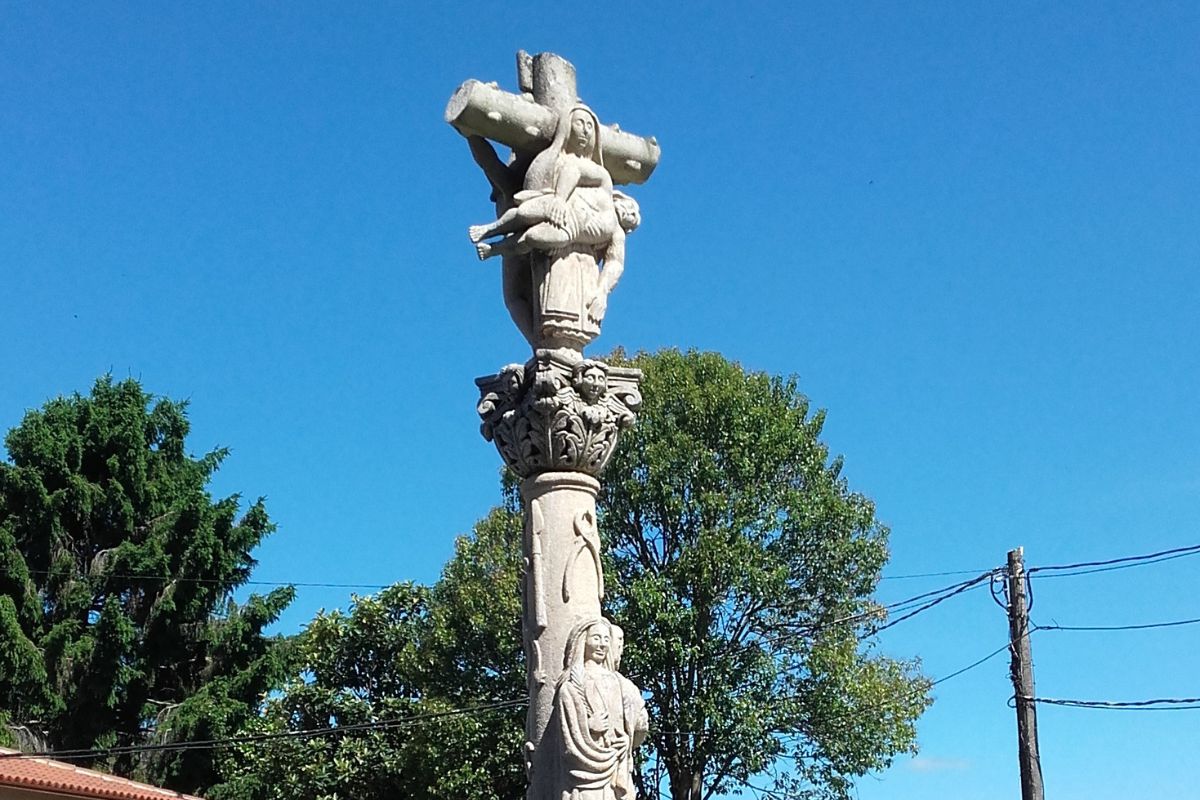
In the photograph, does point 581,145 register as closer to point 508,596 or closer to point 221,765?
point 508,596

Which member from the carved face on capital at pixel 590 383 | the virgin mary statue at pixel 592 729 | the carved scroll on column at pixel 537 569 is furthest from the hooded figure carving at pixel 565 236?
the virgin mary statue at pixel 592 729

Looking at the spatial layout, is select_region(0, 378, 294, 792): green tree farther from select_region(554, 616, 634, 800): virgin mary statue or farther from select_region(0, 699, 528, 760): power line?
select_region(554, 616, 634, 800): virgin mary statue

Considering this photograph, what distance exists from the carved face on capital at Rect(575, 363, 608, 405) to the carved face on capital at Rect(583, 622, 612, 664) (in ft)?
4.47

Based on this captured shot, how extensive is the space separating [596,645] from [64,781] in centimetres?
1716

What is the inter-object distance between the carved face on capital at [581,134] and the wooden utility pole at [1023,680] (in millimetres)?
10460

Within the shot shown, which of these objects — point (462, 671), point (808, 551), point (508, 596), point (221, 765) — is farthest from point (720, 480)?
point (221, 765)

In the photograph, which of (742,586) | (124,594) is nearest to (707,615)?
(742,586)

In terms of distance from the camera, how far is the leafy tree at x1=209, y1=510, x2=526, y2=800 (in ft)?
73.9

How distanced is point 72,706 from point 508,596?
1163cm

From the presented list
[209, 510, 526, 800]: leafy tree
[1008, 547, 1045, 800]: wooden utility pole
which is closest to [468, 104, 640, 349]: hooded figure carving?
[1008, 547, 1045, 800]: wooden utility pole

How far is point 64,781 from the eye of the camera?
2156 centimetres

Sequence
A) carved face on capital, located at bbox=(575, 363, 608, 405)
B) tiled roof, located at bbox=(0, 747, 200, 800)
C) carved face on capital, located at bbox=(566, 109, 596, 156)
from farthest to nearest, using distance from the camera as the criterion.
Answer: tiled roof, located at bbox=(0, 747, 200, 800), carved face on capital, located at bbox=(566, 109, 596, 156), carved face on capital, located at bbox=(575, 363, 608, 405)

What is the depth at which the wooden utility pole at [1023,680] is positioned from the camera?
15828 mm

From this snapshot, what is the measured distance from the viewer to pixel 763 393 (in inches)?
935
